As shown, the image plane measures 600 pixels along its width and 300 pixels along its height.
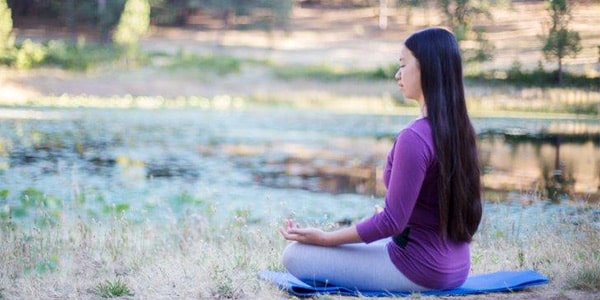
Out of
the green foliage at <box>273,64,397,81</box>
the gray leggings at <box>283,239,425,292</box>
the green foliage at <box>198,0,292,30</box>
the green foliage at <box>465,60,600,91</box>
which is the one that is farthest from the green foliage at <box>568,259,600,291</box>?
the green foliage at <box>198,0,292,30</box>

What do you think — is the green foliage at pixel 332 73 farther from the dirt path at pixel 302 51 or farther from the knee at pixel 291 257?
the knee at pixel 291 257

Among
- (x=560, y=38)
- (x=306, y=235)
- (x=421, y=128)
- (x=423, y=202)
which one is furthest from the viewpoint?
(x=560, y=38)

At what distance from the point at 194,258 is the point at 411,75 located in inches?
89.4

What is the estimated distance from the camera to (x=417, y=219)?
362 centimetres

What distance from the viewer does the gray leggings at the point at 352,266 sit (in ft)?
12.3

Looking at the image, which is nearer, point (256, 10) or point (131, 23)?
point (131, 23)

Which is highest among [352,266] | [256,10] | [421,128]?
[421,128]

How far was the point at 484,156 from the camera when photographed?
14383 mm

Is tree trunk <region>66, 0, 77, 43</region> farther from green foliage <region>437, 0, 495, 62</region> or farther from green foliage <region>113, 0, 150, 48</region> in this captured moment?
green foliage <region>437, 0, 495, 62</region>

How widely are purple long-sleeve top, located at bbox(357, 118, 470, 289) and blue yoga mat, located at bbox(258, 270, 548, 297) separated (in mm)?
100

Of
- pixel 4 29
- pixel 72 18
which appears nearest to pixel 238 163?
pixel 4 29

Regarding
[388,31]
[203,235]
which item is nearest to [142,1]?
[388,31]

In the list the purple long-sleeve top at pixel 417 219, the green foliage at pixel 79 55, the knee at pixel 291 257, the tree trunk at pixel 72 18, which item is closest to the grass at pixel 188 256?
the knee at pixel 291 257

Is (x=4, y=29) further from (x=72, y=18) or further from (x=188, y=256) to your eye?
(x=188, y=256)
